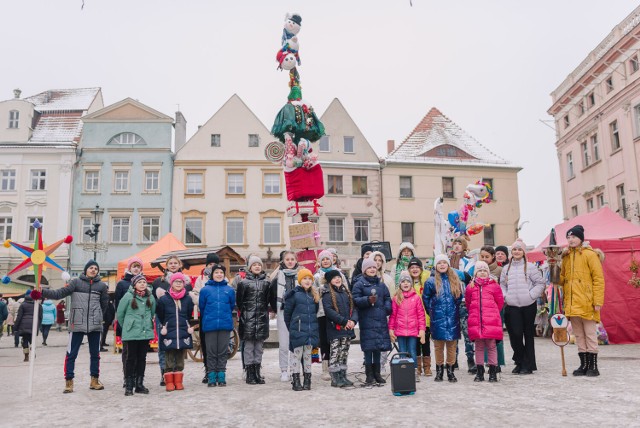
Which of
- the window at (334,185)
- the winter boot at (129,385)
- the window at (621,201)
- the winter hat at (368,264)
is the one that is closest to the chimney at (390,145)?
the window at (334,185)

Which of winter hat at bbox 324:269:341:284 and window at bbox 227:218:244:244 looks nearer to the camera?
winter hat at bbox 324:269:341:284

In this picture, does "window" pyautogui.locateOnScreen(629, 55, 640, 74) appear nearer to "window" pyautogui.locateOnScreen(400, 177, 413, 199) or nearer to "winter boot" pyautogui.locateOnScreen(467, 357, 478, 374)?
"window" pyautogui.locateOnScreen(400, 177, 413, 199)

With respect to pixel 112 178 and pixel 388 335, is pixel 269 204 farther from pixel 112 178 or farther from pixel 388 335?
pixel 388 335

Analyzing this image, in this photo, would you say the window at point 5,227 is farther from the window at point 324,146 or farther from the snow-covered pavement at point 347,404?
the snow-covered pavement at point 347,404

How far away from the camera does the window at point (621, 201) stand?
24.8 metres

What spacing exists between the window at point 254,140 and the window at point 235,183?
2082mm

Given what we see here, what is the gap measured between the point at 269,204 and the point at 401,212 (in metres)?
8.40

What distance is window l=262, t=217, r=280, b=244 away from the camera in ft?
113

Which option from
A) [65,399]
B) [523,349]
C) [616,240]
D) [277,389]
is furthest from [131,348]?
[616,240]

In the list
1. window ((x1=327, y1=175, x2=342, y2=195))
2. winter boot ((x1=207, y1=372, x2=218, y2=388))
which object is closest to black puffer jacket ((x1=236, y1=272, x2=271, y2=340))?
winter boot ((x1=207, y1=372, x2=218, y2=388))

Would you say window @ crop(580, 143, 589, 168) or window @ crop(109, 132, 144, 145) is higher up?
window @ crop(109, 132, 144, 145)

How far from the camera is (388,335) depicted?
7695 millimetres

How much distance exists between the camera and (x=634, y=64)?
24.3 meters

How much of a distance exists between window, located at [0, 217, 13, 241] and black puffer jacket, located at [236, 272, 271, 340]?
103ft
